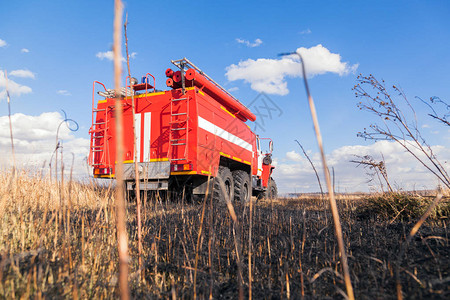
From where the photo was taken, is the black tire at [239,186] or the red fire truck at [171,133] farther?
the black tire at [239,186]

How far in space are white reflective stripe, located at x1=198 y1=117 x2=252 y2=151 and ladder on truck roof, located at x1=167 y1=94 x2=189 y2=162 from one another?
42cm

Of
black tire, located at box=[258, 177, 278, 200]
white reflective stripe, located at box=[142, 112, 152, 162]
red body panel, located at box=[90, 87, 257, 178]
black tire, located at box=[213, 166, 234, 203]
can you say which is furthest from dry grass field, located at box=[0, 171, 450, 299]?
black tire, located at box=[258, 177, 278, 200]

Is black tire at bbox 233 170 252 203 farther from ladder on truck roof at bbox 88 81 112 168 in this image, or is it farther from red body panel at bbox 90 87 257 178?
ladder on truck roof at bbox 88 81 112 168

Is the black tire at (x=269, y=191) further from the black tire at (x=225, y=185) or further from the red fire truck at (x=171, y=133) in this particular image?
the red fire truck at (x=171, y=133)

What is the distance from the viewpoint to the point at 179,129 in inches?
299

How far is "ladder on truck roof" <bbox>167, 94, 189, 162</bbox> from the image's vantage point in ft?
24.8

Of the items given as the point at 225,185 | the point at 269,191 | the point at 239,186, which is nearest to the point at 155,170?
the point at 225,185

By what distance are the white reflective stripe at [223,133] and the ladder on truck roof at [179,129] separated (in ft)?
→ 1.36

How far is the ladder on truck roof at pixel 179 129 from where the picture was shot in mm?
7555

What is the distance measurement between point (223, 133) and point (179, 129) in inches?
80.0

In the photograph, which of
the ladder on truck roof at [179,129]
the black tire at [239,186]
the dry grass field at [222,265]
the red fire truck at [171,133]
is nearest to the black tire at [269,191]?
the black tire at [239,186]

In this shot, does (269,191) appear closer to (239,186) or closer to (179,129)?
(239,186)

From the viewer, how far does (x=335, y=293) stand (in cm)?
229

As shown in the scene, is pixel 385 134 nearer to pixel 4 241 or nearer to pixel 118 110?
pixel 118 110
